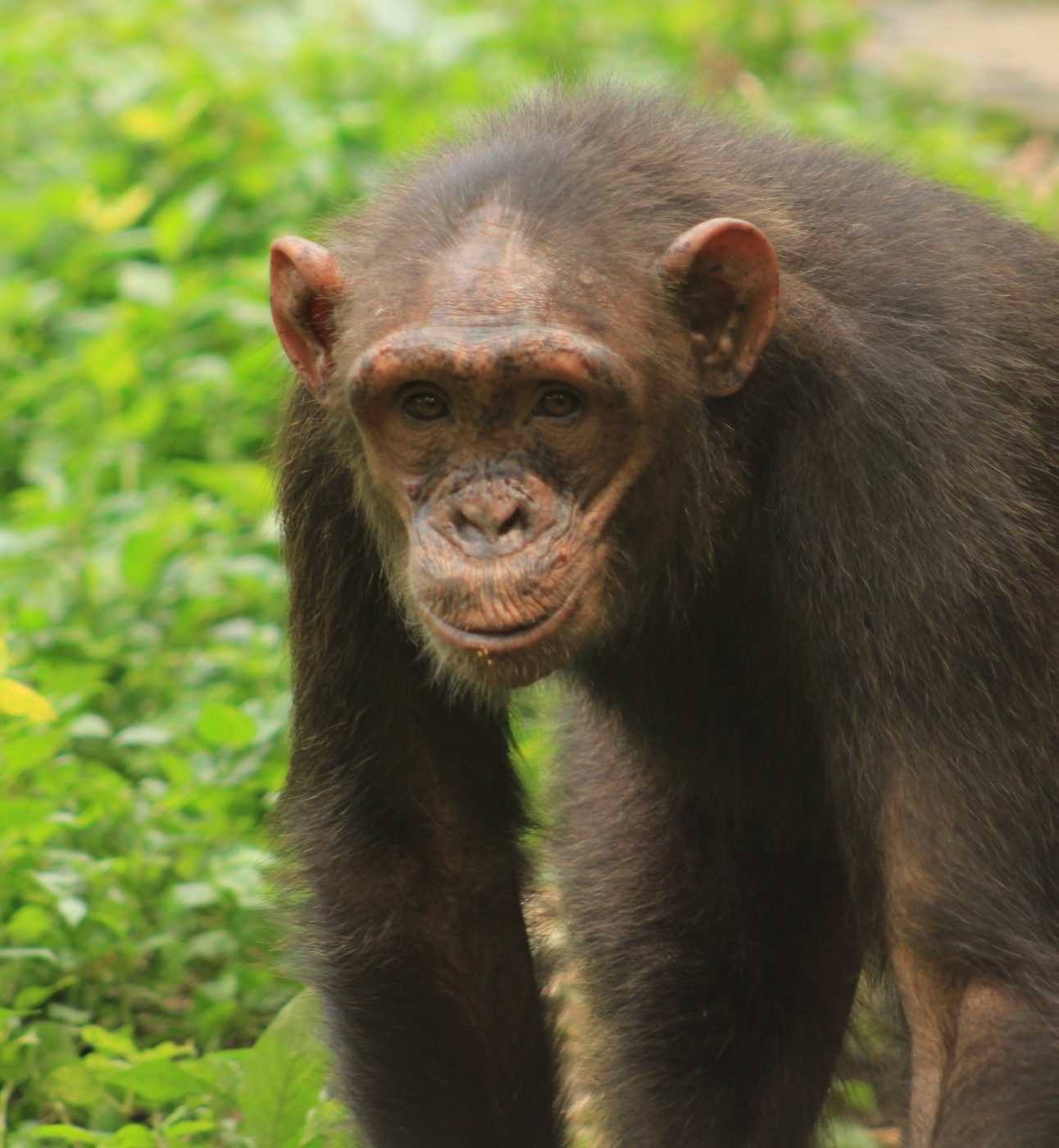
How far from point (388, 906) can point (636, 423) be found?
4.96ft

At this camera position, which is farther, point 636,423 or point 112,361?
point 112,361

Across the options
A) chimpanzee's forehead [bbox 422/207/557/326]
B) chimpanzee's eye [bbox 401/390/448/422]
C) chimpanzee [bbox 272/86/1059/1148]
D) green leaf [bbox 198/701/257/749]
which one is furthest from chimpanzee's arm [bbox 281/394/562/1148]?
green leaf [bbox 198/701/257/749]

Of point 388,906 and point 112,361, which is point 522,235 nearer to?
point 388,906

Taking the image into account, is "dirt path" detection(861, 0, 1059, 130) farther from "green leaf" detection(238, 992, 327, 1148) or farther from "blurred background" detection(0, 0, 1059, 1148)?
"green leaf" detection(238, 992, 327, 1148)

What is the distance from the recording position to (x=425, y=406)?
488 cm

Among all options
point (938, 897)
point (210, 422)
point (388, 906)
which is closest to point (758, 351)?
point (938, 897)

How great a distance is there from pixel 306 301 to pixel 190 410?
364cm

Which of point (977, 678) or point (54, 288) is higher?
point (977, 678)

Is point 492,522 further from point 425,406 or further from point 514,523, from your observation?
point 425,406

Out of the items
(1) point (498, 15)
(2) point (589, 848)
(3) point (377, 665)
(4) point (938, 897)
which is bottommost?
(1) point (498, 15)

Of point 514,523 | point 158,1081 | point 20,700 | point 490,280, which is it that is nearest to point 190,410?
point 20,700

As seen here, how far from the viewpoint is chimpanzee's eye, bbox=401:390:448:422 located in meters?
4.85

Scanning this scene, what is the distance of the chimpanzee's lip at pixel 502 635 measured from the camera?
4652mm

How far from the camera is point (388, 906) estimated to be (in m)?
5.60
